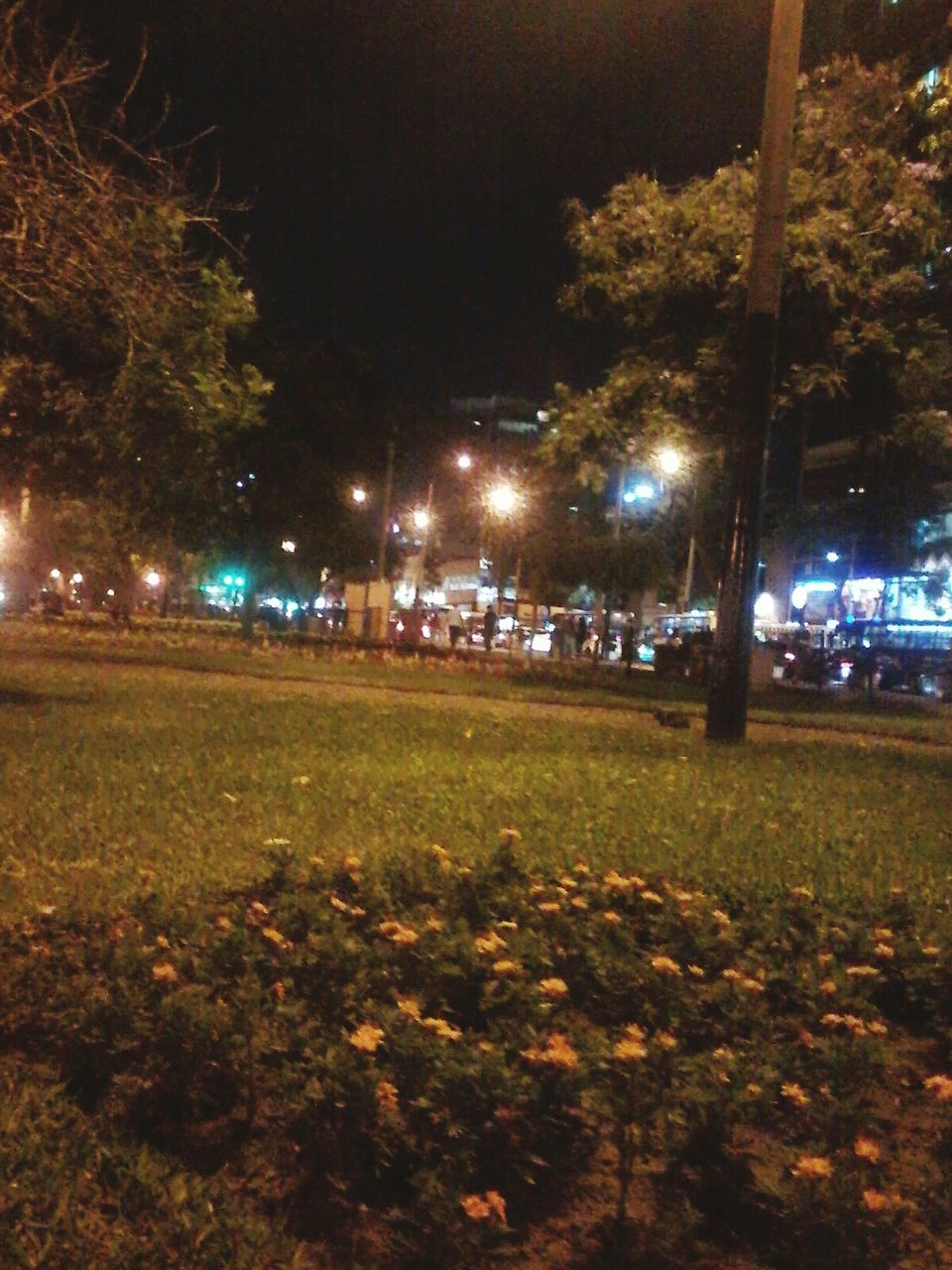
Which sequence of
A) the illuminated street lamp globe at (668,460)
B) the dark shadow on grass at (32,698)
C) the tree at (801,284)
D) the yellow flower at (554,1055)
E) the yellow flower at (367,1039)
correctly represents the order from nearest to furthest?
the yellow flower at (554,1055) < the yellow flower at (367,1039) < the dark shadow on grass at (32,698) < the tree at (801,284) < the illuminated street lamp globe at (668,460)

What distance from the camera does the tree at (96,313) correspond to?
29.0ft

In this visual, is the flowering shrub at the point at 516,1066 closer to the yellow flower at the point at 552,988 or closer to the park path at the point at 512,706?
the yellow flower at the point at 552,988

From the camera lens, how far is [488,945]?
4891 millimetres

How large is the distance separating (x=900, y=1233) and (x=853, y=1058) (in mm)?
832

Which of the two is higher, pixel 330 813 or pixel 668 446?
pixel 668 446

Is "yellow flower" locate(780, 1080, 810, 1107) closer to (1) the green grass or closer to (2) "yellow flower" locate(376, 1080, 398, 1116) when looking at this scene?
(2) "yellow flower" locate(376, 1080, 398, 1116)

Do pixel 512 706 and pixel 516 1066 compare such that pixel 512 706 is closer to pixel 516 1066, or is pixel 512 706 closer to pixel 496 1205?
pixel 516 1066

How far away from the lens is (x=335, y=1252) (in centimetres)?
335

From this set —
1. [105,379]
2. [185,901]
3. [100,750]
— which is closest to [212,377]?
[105,379]

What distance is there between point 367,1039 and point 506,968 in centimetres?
77

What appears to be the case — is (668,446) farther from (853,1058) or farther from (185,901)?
(853,1058)

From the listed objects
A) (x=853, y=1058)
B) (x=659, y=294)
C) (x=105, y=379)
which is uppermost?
(x=659, y=294)

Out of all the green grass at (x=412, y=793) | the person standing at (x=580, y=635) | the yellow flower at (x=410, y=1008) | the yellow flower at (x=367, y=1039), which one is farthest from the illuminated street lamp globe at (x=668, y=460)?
the person standing at (x=580, y=635)

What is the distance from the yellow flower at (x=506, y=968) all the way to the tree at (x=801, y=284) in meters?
12.4
